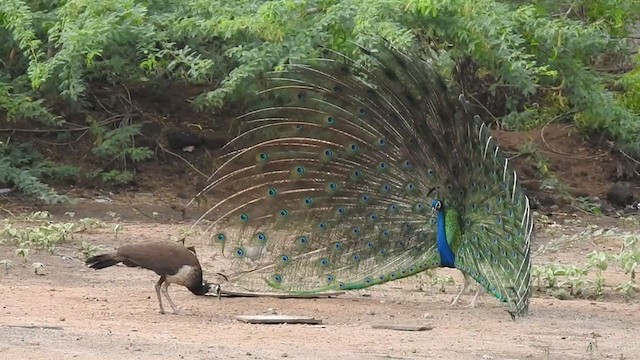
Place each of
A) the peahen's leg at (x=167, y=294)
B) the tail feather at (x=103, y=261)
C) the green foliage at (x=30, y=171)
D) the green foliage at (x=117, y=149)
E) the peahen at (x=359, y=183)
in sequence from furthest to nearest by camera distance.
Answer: the green foliage at (x=117, y=149)
the green foliage at (x=30, y=171)
the peahen at (x=359, y=183)
the peahen's leg at (x=167, y=294)
the tail feather at (x=103, y=261)

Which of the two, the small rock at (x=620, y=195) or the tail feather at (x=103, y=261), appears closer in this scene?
the tail feather at (x=103, y=261)

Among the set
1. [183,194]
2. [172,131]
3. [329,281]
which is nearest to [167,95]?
[172,131]

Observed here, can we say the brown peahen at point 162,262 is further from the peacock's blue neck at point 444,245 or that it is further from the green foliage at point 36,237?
the green foliage at point 36,237

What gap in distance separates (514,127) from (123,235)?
6201 mm

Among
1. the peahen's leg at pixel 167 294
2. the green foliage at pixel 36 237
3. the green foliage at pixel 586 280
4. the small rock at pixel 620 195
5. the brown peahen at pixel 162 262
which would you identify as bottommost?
the small rock at pixel 620 195

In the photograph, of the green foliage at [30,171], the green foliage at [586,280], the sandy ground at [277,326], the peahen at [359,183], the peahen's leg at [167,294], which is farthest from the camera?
the green foliage at [30,171]

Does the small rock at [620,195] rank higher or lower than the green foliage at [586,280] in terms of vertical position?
lower

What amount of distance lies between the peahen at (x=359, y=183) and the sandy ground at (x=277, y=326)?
0.35 metres

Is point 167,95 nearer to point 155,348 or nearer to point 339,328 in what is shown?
point 339,328

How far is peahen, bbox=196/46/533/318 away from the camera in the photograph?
902cm

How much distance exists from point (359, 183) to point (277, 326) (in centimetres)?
165

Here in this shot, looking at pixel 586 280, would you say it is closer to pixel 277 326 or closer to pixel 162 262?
pixel 277 326

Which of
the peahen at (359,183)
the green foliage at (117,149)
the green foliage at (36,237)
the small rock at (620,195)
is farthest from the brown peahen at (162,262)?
the small rock at (620,195)

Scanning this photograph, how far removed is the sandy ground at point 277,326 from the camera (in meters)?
6.84
